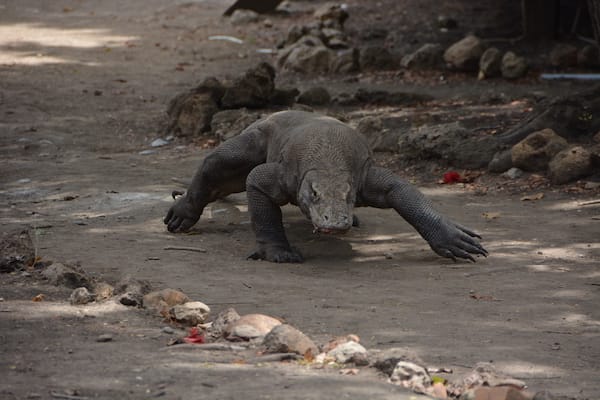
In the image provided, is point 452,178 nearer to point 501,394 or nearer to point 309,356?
point 309,356

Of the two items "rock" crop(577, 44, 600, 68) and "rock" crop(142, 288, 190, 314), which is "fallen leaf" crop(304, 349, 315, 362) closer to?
"rock" crop(142, 288, 190, 314)

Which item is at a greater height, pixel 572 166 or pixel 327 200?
pixel 327 200

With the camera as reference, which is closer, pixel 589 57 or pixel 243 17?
pixel 589 57

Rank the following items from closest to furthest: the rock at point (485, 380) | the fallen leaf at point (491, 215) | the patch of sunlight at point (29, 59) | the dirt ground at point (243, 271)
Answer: the rock at point (485, 380), the dirt ground at point (243, 271), the fallen leaf at point (491, 215), the patch of sunlight at point (29, 59)

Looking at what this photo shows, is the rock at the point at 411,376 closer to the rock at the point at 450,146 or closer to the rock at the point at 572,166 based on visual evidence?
the rock at the point at 572,166

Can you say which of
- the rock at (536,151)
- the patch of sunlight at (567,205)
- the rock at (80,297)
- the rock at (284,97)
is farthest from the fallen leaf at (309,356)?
the rock at (284,97)

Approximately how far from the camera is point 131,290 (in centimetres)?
440

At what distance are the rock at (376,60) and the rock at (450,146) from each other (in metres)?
3.76

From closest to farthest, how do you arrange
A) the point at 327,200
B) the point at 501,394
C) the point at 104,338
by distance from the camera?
the point at 501,394 → the point at 104,338 → the point at 327,200

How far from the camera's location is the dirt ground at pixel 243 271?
3324 mm

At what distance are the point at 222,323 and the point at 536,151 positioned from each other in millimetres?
4248

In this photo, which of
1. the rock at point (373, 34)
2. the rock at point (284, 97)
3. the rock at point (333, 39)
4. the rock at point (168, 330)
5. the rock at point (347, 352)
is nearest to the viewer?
the rock at point (347, 352)

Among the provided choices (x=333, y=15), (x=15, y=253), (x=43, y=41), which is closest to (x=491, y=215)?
(x=15, y=253)

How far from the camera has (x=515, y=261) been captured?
5.51 metres
